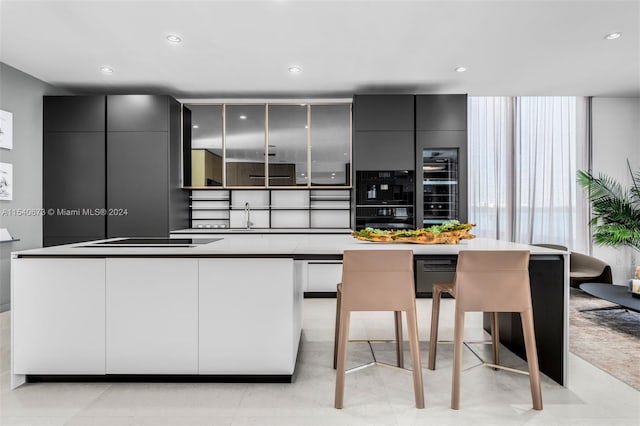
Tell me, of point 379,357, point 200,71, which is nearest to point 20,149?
point 200,71

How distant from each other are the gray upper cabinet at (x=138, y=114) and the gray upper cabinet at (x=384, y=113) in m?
2.40

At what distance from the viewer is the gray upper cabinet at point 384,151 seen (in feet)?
14.7

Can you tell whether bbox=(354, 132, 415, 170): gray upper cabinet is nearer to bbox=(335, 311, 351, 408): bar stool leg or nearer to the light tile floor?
the light tile floor

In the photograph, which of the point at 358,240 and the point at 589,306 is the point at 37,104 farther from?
the point at 589,306

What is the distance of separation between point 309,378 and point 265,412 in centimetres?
45

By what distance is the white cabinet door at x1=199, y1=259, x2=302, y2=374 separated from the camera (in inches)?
85.0

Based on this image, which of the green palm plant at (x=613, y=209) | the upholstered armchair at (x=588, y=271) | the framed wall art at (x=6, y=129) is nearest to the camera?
the framed wall art at (x=6, y=129)

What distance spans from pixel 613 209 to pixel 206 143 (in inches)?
212

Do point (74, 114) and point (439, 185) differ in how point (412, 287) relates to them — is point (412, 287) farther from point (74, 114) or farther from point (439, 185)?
point (74, 114)

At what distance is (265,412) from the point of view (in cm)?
188

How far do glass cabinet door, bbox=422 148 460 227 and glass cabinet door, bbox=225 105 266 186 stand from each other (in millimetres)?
2136

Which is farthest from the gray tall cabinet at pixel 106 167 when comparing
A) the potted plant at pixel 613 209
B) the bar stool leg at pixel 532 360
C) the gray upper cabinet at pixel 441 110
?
the potted plant at pixel 613 209

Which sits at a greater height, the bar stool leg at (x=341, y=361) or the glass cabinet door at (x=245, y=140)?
the glass cabinet door at (x=245, y=140)

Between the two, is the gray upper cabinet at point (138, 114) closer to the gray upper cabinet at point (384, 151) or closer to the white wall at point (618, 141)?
the gray upper cabinet at point (384, 151)
